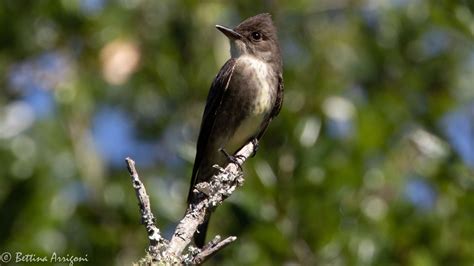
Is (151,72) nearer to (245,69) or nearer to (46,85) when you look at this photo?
(46,85)

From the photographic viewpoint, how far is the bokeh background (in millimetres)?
6137

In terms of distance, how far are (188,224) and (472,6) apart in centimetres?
290

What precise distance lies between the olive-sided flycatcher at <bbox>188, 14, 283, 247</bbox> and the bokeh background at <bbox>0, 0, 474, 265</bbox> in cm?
15

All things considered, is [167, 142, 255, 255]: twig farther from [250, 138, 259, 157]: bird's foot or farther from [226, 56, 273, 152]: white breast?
[226, 56, 273, 152]: white breast

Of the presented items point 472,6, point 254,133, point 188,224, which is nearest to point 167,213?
point 254,133

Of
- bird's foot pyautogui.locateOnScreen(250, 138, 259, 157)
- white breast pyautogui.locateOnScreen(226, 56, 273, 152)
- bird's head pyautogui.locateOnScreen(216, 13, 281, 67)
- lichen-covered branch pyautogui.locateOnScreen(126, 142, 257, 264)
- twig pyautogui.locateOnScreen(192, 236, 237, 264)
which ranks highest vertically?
bird's head pyautogui.locateOnScreen(216, 13, 281, 67)

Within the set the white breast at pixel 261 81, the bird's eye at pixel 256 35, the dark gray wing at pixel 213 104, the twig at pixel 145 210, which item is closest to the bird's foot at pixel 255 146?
the white breast at pixel 261 81

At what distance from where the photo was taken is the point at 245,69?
6414 mm

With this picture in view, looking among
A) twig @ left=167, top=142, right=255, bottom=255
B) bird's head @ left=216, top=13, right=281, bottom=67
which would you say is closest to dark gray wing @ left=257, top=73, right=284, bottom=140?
bird's head @ left=216, top=13, right=281, bottom=67

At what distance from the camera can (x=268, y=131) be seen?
6.42 meters

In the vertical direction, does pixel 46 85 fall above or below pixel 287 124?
above

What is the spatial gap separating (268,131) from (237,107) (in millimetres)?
269

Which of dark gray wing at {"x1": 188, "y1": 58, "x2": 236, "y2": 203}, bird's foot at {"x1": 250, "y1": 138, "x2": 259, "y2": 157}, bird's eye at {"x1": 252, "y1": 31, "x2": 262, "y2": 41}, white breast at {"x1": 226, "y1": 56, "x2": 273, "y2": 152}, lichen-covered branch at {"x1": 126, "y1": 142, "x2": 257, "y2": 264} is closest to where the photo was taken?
lichen-covered branch at {"x1": 126, "y1": 142, "x2": 257, "y2": 264}

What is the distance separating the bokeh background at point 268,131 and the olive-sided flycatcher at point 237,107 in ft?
0.48
